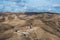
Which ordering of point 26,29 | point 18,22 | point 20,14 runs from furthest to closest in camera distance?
point 20,14 < point 18,22 < point 26,29

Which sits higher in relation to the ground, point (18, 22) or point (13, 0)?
point (13, 0)

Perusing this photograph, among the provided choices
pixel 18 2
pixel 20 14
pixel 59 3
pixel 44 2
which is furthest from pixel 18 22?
pixel 59 3

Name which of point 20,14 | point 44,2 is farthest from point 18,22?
point 44,2

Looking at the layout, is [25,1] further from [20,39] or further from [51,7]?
[20,39]

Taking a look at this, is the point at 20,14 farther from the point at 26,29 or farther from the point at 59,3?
the point at 59,3

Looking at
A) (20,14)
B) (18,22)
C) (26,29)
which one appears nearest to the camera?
(26,29)

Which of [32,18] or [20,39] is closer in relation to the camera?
[20,39]

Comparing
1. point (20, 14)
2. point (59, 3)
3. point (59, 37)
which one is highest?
point (59, 3)
